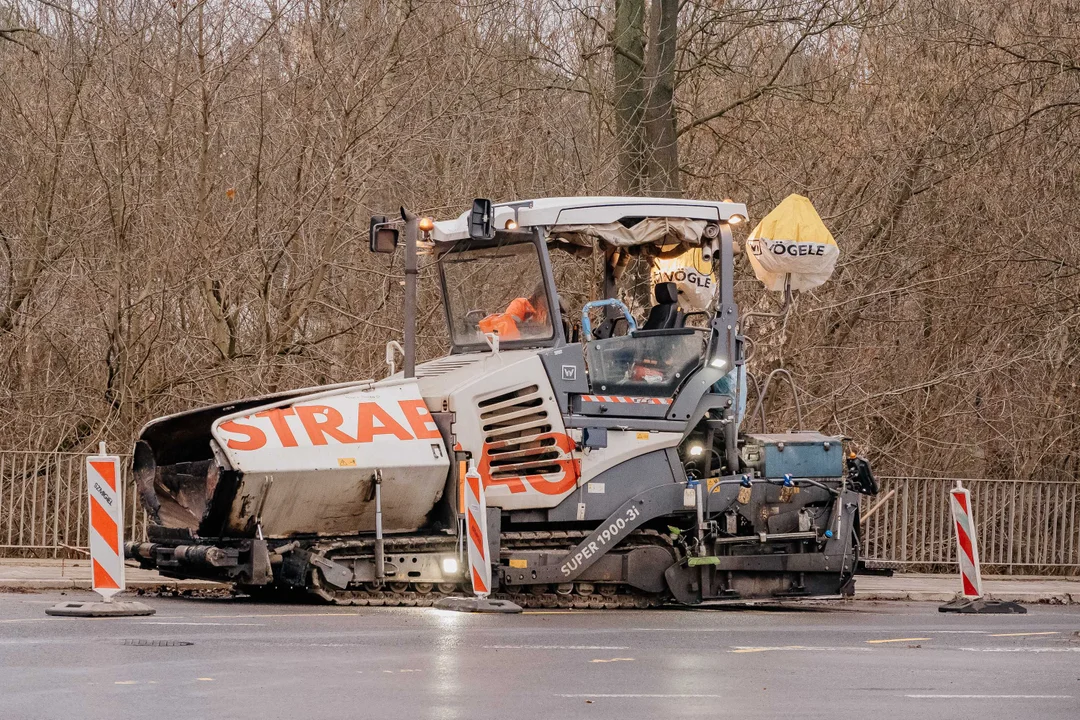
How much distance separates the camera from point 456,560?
1455 centimetres

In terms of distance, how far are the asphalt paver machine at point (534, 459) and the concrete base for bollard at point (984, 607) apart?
115 cm

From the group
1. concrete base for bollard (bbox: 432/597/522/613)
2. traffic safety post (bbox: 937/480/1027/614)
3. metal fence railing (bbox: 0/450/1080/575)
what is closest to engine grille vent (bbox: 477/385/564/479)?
concrete base for bollard (bbox: 432/597/522/613)

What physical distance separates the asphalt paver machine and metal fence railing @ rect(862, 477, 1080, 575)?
6.05m

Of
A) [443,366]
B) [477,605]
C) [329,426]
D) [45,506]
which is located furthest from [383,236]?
[45,506]

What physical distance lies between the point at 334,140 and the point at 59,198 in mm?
3603

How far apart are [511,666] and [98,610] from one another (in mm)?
4086

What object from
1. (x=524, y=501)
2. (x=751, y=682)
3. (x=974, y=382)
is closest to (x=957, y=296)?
(x=974, y=382)

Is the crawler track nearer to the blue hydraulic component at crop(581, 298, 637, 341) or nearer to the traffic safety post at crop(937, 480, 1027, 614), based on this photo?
the blue hydraulic component at crop(581, 298, 637, 341)

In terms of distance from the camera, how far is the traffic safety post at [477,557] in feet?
45.3

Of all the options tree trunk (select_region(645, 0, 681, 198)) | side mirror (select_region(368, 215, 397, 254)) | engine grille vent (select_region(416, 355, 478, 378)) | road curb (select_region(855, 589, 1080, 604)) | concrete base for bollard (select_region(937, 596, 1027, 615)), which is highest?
tree trunk (select_region(645, 0, 681, 198))

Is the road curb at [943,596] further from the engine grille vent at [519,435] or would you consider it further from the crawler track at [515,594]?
the engine grille vent at [519,435]

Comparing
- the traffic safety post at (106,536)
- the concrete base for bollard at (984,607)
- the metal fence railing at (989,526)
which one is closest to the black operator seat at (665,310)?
the concrete base for bollard at (984,607)

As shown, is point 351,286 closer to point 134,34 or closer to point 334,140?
point 334,140

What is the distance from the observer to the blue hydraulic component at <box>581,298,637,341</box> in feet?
49.8
